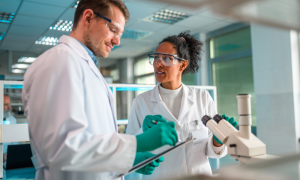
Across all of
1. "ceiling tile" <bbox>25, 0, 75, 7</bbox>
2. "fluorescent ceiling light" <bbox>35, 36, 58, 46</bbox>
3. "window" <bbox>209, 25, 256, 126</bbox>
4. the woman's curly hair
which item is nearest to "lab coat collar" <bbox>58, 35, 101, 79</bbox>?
the woman's curly hair

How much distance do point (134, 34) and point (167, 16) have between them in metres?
1.13

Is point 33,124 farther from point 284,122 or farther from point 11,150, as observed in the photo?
point 284,122

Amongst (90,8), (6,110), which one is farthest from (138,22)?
(90,8)

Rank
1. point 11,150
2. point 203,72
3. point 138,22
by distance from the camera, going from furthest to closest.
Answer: point 203,72
point 138,22
point 11,150

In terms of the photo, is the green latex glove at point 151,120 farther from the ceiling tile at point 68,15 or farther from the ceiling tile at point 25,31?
the ceiling tile at point 25,31

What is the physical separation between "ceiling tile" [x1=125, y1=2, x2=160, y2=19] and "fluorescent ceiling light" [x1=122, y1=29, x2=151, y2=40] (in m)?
0.86

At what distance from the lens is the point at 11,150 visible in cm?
265

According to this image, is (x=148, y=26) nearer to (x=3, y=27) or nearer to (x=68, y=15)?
(x=68, y=15)

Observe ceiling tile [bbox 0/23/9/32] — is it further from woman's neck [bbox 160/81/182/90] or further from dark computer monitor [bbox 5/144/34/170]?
woman's neck [bbox 160/81/182/90]

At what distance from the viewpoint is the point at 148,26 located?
14.9 feet

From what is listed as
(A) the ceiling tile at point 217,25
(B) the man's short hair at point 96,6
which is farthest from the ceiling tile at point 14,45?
(B) the man's short hair at point 96,6

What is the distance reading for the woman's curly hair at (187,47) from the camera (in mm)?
1643

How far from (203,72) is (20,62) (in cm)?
436

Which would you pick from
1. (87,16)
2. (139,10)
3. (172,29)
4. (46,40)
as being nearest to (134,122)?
(87,16)
